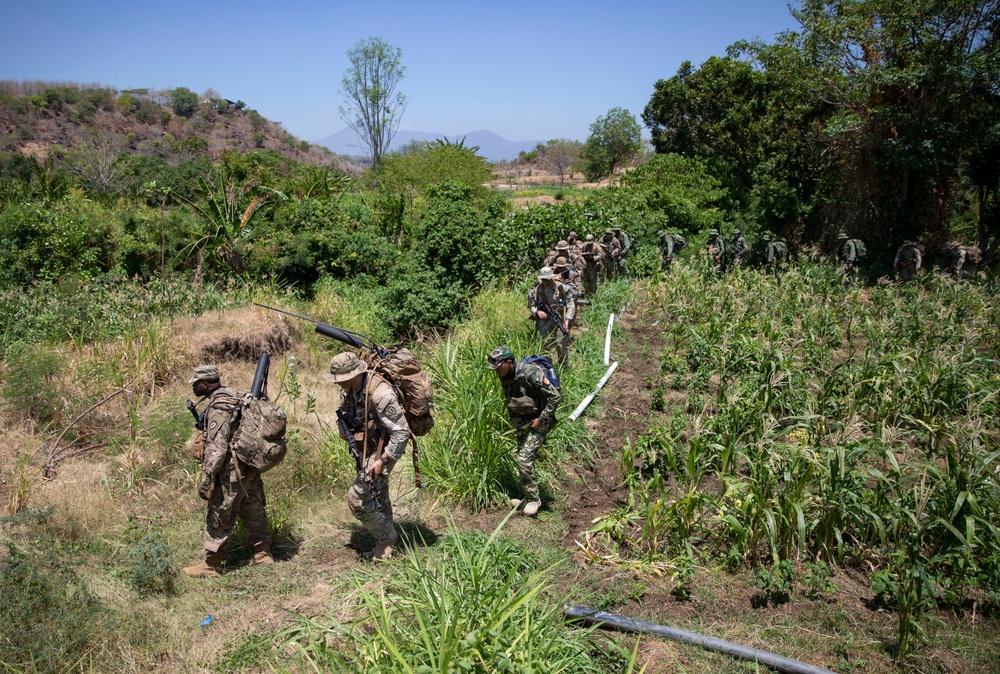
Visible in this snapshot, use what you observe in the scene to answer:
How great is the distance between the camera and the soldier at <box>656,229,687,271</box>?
14.9m

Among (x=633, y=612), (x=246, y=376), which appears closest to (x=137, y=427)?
(x=246, y=376)

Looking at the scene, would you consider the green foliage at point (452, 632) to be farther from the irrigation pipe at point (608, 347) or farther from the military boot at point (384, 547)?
the irrigation pipe at point (608, 347)

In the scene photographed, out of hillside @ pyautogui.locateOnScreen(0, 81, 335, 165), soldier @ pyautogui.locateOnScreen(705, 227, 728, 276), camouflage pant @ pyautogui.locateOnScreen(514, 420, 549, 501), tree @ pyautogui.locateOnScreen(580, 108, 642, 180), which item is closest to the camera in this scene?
camouflage pant @ pyautogui.locateOnScreen(514, 420, 549, 501)

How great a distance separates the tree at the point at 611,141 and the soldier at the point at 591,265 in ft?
106

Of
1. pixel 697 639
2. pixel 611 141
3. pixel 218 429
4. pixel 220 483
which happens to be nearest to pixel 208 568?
pixel 220 483

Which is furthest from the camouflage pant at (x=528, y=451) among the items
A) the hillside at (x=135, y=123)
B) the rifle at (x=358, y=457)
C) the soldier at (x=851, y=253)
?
the hillside at (x=135, y=123)

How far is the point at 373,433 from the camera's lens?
491cm

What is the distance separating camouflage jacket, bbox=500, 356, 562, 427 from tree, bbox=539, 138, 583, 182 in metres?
53.2

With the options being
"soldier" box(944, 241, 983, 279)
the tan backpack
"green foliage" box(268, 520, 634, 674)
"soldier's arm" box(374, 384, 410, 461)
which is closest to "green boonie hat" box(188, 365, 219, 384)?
the tan backpack

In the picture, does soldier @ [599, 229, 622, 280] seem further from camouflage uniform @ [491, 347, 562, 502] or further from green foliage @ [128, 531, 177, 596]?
green foliage @ [128, 531, 177, 596]

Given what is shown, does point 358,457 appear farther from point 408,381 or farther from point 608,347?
point 608,347

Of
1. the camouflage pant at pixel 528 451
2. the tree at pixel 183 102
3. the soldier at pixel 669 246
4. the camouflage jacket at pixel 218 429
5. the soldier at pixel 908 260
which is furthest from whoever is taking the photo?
the tree at pixel 183 102

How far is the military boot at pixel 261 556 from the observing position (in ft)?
16.5

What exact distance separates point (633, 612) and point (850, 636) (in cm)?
123
